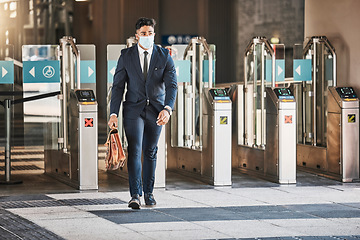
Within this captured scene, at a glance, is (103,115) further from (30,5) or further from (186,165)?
(186,165)

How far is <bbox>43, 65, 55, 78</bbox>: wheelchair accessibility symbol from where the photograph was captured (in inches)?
386

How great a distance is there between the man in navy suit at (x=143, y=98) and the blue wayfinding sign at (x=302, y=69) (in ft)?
10.9

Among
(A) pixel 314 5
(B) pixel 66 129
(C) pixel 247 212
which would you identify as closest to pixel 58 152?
(B) pixel 66 129

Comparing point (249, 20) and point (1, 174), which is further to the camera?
point (249, 20)

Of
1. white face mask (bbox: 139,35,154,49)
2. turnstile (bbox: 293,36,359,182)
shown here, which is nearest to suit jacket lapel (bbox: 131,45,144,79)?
white face mask (bbox: 139,35,154,49)

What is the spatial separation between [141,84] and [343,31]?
3836 mm

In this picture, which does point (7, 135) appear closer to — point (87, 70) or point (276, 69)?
point (87, 70)

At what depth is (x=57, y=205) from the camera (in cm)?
796

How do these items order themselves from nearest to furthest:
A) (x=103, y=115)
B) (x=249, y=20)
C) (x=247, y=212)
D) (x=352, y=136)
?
(x=247, y=212), (x=352, y=136), (x=103, y=115), (x=249, y=20)

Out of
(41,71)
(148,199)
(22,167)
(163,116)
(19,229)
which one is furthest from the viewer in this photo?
(22,167)

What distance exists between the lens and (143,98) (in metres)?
7.66

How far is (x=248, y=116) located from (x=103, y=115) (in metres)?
8.71

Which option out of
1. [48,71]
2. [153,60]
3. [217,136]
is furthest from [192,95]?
[153,60]

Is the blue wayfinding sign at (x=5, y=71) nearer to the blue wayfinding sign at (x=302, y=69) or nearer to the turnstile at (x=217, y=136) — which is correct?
the turnstile at (x=217, y=136)
